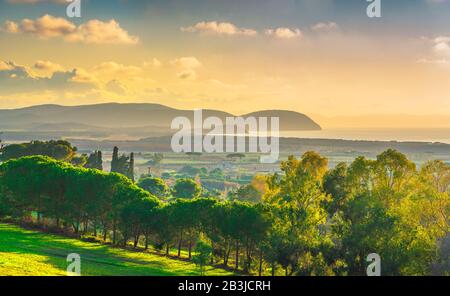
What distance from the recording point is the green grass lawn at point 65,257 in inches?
1278

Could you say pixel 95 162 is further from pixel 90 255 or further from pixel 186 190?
pixel 90 255

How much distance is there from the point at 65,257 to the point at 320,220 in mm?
21816

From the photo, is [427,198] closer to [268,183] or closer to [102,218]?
[268,183]

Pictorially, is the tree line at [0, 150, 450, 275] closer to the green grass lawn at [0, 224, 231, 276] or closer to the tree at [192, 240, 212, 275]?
the green grass lawn at [0, 224, 231, 276]

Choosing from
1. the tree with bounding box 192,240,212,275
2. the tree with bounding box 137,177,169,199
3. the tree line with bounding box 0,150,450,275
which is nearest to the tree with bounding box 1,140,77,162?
the tree with bounding box 137,177,169,199

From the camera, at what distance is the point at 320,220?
1474 inches

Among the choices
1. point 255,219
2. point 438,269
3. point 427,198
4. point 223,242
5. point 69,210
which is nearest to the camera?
point 438,269

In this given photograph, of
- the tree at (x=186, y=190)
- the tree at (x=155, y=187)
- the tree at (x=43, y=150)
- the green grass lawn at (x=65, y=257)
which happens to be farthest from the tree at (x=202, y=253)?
the tree at (x=155, y=187)

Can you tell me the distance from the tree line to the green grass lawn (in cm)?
380

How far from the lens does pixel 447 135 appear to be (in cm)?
19775

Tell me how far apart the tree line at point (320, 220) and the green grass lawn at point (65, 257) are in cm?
380

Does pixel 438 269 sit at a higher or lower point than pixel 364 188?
lower
